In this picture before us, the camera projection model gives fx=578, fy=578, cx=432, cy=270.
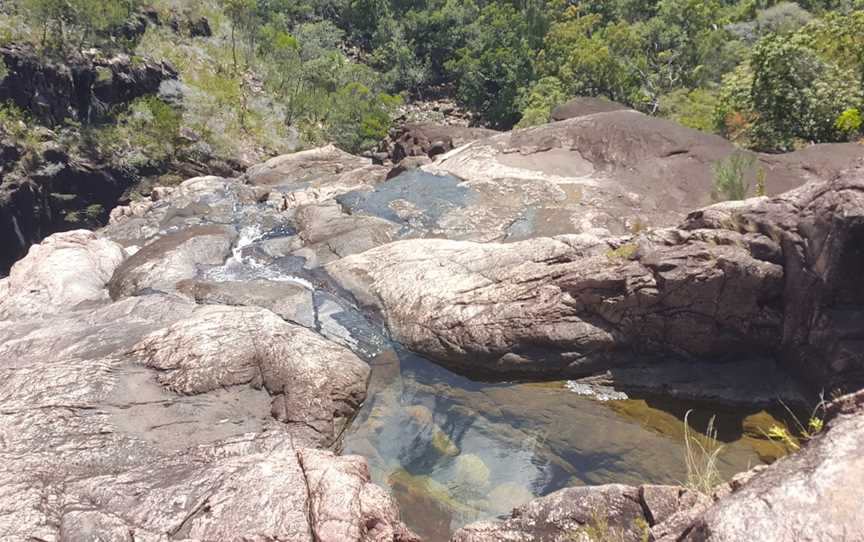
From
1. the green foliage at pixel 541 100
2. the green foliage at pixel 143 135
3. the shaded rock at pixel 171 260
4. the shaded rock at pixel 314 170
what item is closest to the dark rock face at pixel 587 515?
the shaded rock at pixel 171 260

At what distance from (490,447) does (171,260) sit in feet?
33.7

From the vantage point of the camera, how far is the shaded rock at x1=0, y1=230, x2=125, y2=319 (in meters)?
13.4

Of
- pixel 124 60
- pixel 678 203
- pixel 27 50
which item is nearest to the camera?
pixel 678 203

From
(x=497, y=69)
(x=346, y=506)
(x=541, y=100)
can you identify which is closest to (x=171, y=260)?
(x=346, y=506)

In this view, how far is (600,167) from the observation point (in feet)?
63.5

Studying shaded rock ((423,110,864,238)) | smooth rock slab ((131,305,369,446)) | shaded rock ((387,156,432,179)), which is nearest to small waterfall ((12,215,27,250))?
shaded rock ((387,156,432,179))

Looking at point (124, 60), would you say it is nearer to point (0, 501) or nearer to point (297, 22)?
point (297, 22)

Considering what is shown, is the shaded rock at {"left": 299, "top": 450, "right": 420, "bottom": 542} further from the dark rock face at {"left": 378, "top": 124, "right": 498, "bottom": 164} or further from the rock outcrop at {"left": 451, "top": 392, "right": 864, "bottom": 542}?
the dark rock face at {"left": 378, "top": 124, "right": 498, "bottom": 164}

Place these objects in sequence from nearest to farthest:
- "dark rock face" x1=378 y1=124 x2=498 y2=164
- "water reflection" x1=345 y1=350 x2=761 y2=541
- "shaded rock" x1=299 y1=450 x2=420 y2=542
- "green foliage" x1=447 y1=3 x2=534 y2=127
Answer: "shaded rock" x1=299 y1=450 x2=420 y2=542 → "water reflection" x1=345 y1=350 x2=761 y2=541 → "dark rock face" x1=378 y1=124 x2=498 y2=164 → "green foliage" x1=447 y1=3 x2=534 y2=127

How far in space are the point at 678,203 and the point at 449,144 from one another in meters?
12.0

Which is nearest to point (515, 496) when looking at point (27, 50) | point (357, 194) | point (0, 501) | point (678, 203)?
point (0, 501)

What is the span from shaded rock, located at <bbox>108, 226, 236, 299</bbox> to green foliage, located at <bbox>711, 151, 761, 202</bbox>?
14072mm

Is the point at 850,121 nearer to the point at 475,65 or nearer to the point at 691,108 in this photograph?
the point at 691,108

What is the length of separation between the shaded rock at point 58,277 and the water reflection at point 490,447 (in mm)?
8133
